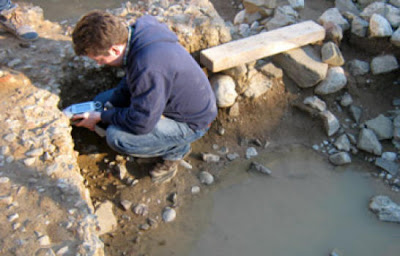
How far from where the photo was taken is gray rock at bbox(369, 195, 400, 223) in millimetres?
3154

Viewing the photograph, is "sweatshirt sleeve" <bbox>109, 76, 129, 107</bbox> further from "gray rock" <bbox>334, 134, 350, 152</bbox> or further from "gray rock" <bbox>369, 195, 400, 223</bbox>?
"gray rock" <bbox>369, 195, 400, 223</bbox>

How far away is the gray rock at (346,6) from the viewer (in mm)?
4795

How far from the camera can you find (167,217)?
3.16m

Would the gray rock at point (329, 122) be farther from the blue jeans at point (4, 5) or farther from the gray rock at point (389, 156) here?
the blue jeans at point (4, 5)

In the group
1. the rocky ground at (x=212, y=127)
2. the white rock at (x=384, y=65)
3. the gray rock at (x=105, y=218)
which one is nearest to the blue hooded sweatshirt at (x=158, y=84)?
the rocky ground at (x=212, y=127)

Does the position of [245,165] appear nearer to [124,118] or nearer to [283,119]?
[283,119]

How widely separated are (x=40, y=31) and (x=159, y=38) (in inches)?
71.7

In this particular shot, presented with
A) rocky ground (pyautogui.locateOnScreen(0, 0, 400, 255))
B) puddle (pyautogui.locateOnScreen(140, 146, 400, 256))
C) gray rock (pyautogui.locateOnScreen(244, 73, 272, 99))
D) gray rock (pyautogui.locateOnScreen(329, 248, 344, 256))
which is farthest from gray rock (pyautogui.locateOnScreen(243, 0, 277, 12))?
gray rock (pyautogui.locateOnScreen(329, 248, 344, 256))

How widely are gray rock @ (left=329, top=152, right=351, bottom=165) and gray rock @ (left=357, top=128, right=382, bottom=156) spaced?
206 millimetres

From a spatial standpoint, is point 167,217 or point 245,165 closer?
point 167,217

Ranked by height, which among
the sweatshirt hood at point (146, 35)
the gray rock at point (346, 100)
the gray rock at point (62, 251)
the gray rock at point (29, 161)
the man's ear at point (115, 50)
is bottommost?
the gray rock at point (346, 100)

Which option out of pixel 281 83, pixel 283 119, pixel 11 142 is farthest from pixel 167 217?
pixel 281 83

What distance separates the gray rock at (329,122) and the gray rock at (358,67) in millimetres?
632

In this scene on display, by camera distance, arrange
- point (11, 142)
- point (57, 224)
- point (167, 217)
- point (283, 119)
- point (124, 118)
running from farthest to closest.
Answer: point (283, 119)
point (167, 217)
point (124, 118)
point (11, 142)
point (57, 224)
